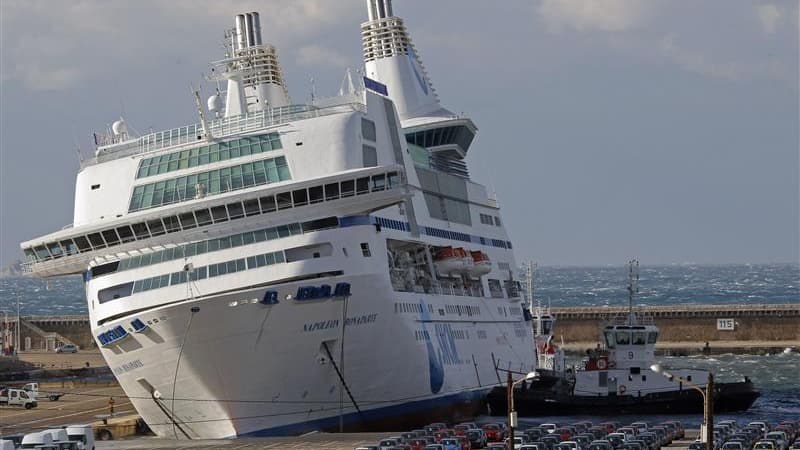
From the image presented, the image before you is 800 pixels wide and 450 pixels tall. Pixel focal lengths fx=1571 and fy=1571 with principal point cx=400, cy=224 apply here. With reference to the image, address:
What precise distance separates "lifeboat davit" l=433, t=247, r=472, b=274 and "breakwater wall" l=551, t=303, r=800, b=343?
2967 inches

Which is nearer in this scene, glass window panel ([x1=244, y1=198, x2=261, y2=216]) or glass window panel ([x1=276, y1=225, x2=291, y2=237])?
glass window panel ([x1=276, y1=225, x2=291, y2=237])

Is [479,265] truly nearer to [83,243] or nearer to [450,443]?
[450,443]

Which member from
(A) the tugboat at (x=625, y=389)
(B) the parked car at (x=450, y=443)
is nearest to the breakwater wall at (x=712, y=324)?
(A) the tugboat at (x=625, y=389)

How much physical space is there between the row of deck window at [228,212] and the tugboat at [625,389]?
22.7 m

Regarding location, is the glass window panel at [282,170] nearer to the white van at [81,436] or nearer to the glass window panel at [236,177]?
the glass window panel at [236,177]

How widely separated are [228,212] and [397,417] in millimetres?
10990

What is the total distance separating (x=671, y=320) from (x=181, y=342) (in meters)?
102

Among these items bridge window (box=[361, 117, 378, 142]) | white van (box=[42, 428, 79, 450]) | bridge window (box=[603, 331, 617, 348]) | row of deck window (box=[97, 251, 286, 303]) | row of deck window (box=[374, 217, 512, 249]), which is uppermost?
bridge window (box=[361, 117, 378, 142])

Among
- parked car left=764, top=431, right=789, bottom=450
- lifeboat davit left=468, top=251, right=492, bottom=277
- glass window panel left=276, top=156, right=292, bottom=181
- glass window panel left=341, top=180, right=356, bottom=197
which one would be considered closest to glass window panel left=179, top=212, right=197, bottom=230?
glass window panel left=276, top=156, right=292, bottom=181

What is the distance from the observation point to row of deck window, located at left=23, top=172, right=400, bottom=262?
54500 millimetres

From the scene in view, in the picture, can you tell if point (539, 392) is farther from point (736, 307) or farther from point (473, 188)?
point (736, 307)

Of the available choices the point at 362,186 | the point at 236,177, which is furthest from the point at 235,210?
the point at 362,186

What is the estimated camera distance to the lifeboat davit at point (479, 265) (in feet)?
235

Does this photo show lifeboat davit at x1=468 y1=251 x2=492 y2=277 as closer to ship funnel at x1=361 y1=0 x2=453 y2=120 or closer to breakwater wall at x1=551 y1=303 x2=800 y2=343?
ship funnel at x1=361 y1=0 x2=453 y2=120
